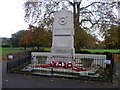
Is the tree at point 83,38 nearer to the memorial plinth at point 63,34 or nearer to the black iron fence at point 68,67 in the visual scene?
the memorial plinth at point 63,34

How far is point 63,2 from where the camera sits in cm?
1986

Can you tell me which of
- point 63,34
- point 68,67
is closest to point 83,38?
point 63,34

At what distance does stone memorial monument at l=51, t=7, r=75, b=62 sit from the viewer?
11.8 meters

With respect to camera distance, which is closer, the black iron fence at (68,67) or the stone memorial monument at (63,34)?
the black iron fence at (68,67)

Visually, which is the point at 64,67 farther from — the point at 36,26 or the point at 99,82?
the point at 36,26

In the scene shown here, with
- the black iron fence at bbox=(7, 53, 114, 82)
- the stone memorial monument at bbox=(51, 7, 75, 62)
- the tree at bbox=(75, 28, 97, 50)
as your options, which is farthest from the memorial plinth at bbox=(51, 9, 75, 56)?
the tree at bbox=(75, 28, 97, 50)

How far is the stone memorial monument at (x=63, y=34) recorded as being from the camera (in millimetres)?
11750

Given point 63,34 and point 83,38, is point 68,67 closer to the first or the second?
point 63,34

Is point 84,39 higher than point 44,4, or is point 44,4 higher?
point 44,4

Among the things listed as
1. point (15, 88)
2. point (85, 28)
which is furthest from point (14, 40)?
point (15, 88)

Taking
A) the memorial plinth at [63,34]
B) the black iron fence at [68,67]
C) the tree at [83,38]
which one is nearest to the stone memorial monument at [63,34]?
the memorial plinth at [63,34]

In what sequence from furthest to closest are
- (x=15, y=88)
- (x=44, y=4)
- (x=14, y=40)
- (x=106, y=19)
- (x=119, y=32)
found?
(x=14, y=40) < (x=44, y=4) < (x=106, y=19) < (x=119, y=32) < (x=15, y=88)

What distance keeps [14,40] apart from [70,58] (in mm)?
51824

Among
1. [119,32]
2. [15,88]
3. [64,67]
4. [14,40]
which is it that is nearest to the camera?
[15,88]
